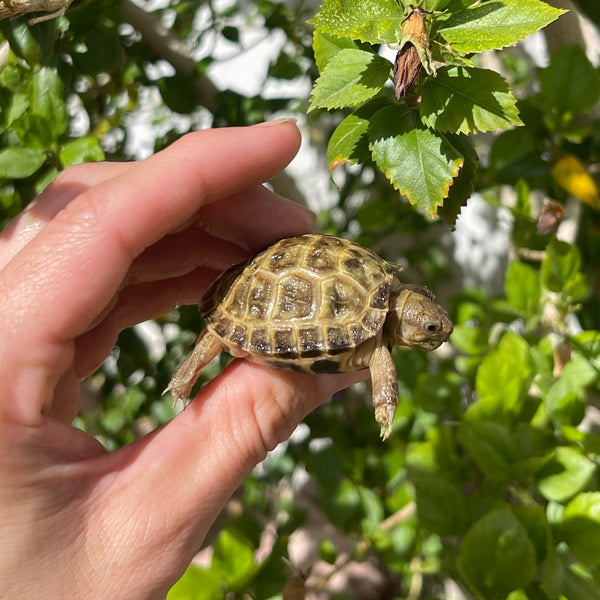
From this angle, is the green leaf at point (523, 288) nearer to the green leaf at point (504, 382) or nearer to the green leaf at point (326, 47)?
the green leaf at point (504, 382)

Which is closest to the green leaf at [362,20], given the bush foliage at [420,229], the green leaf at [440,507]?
the bush foliage at [420,229]

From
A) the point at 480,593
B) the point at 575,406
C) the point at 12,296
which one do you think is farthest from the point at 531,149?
the point at 12,296

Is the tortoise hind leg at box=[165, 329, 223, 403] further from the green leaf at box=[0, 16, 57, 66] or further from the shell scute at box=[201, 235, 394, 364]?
the green leaf at box=[0, 16, 57, 66]

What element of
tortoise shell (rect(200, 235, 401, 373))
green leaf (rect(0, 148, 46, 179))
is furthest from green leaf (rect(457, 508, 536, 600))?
green leaf (rect(0, 148, 46, 179))

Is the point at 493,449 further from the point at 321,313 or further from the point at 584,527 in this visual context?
the point at 321,313

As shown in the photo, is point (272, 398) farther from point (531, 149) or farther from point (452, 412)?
point (531, 149)
